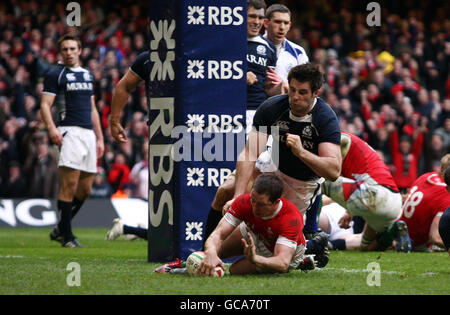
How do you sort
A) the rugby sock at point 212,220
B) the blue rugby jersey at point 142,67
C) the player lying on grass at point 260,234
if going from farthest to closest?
→ the blue rugby jersey at point 142,67, the rugby sock at point 212,220, the player lying on grass at point 260,234

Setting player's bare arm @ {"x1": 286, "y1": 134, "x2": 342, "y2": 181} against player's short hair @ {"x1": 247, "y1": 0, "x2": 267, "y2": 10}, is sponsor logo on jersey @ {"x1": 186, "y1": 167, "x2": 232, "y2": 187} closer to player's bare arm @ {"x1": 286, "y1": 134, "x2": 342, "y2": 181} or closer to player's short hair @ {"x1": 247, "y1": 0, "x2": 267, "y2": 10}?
player's bare arm @ {"x1": 286, "y1": 134, "x2": 342, "y2": 181}

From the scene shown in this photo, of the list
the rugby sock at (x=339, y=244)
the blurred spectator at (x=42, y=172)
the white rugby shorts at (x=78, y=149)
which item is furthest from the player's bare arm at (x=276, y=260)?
the blurred spectator at (x=42, y=172)

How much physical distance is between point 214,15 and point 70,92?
3.40 m

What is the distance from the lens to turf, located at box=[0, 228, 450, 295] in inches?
225

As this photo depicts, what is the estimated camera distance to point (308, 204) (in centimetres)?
740

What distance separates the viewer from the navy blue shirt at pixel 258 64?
344 inches

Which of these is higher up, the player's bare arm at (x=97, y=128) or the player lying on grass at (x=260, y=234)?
the player's bare arm at (x=97, y=128)

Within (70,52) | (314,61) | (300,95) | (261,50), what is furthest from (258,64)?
(314,61)

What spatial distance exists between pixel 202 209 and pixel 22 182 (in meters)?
9.32

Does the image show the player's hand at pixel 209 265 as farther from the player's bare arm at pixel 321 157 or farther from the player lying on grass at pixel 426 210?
the player lying on grass at pixel 426 210

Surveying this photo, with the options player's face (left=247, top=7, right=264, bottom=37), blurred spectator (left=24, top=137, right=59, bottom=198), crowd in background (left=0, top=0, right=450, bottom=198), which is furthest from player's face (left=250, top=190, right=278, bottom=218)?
blurred spectator (left=24, top=137, right=59, bottom=198)
